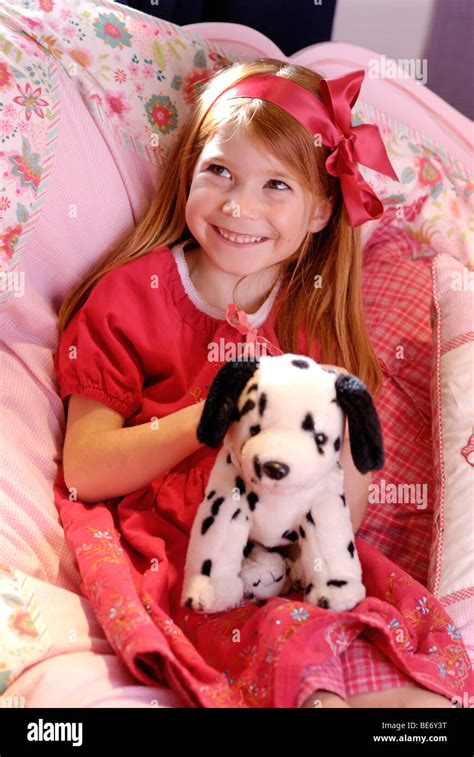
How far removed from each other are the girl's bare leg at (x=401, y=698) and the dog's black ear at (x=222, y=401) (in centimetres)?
35

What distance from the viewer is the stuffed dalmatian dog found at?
1.00m

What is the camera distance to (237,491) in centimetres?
109

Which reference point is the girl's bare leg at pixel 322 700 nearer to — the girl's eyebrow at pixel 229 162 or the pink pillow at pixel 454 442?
the pink pillow at pixel 454 442

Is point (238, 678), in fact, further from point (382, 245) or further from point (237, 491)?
point (382, 245)

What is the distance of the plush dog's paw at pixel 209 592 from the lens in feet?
3.61

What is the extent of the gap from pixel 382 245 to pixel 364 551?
0.66m

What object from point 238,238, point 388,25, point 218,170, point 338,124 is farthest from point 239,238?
point 388,25

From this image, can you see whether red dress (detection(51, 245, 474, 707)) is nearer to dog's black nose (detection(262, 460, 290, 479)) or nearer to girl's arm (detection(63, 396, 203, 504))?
girl's arm (detection(63, 396, 203, 504))

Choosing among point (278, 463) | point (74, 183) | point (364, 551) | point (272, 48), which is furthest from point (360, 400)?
point (272, 48)

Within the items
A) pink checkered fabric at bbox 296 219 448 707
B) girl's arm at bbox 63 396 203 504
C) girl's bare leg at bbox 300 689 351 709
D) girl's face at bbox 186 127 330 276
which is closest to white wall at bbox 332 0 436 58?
pink checkered fabric at bbox 296 219 448 707

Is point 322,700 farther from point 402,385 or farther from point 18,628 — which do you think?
point 402,385

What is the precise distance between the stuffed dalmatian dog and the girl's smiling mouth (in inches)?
11.9

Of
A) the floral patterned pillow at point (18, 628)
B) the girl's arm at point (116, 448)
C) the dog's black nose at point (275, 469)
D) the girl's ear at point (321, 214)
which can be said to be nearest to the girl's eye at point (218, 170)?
the girl's ear at point (321, 214)

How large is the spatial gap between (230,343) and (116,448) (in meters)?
0.25
